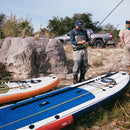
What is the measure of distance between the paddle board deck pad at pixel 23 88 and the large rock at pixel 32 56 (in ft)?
3.72

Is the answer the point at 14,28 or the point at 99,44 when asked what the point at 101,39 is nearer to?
the point at 99,44

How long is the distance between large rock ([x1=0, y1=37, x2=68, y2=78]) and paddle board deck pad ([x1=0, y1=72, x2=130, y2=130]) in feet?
7.49

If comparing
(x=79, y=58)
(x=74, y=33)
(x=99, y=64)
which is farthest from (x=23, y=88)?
(x=99, y=64)

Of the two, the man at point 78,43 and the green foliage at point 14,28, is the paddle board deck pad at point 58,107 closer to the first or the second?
the man at point 78,43

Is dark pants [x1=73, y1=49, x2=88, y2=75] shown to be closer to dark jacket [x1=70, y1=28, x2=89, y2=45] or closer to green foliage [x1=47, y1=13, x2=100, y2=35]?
dark jacket [x1=70, y1=28, x2=89, y2=45]

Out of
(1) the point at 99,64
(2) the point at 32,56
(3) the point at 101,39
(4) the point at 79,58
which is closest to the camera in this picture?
(4) the point at 79,58

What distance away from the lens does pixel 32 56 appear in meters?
5.37

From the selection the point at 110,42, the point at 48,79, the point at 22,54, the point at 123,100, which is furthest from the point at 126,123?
the point at 110,42

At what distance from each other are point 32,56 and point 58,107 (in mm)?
3055

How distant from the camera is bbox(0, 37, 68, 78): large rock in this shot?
Result: 17.0ft

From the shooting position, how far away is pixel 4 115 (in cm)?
255

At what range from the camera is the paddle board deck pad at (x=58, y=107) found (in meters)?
2.29

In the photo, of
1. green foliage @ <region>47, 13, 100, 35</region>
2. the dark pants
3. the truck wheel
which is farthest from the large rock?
green foliage @ <region>47, 13, 100, 35</region>

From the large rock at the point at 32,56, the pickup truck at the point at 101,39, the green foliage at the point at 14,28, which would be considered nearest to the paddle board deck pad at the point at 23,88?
the large rock at the point at 32,56
